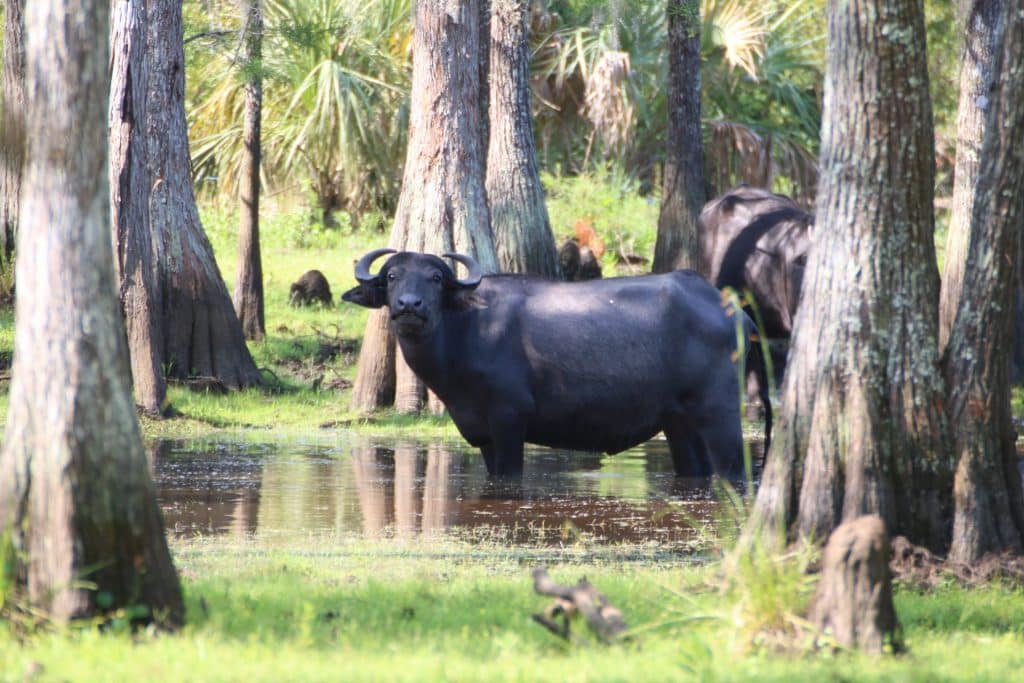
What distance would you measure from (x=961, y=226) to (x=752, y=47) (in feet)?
51.0

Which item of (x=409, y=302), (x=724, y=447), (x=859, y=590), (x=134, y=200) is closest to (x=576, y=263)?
(x=134, y=200)

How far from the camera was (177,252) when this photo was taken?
17375mm

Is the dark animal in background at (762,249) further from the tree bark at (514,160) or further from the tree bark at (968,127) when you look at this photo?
the tree bark at (968,127)

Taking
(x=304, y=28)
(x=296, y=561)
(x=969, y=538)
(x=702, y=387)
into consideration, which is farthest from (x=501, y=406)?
(x=304, y=28)

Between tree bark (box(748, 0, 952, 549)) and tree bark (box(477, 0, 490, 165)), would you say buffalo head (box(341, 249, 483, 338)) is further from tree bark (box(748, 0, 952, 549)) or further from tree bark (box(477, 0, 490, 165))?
tree bark (box(477, 0, 490, 165))

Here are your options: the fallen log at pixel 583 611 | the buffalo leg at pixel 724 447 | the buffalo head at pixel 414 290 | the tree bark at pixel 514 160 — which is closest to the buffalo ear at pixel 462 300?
the buffalo head at pixel 414 290

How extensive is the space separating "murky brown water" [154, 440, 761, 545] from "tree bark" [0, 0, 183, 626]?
10.5ft

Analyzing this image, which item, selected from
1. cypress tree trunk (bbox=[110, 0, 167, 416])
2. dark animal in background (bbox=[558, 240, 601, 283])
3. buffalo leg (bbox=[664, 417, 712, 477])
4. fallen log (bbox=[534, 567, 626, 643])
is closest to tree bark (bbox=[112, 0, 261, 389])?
cypress tree trunk (bbox=[110, 0, 167, 416])

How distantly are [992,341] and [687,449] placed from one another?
15.8 feet

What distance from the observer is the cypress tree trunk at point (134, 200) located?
15.7 m

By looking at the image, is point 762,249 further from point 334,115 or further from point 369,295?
point 334,115

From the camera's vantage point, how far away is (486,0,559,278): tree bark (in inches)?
725

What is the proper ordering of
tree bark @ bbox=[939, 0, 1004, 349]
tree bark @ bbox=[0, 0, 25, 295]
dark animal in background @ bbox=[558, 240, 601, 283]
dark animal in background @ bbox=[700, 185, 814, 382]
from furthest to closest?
1. dark animal in background @ bbox=[558, 240, 601, 283]
2. dark animal in background @ bbox=[700, 185, 814, 382]
3. tree bark @ bbox=[0, 0, 25, 295]
4. tree bark @ bbox=[939, 0, 1004, 349]

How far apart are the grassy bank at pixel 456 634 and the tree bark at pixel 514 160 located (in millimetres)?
9553
